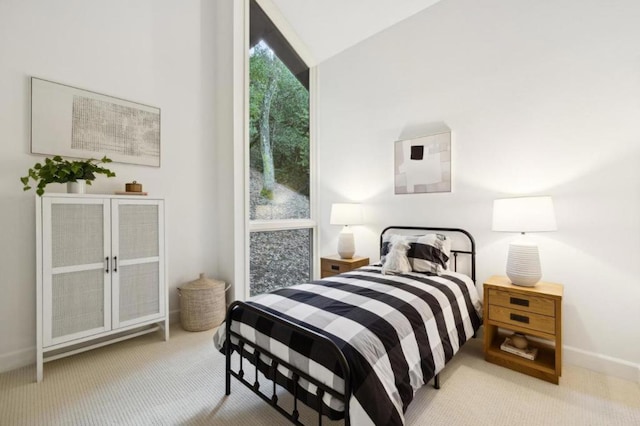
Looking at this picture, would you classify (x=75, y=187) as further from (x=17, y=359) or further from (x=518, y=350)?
(x=518, y=350)

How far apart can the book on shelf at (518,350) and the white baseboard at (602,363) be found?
265 mm

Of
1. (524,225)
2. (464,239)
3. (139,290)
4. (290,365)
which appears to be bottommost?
(290,365)

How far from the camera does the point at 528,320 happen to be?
2107 millimetres

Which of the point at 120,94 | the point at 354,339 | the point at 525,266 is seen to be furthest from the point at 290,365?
the point at 120,94

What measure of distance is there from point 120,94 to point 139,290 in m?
1.80

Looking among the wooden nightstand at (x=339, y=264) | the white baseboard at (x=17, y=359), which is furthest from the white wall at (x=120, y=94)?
the wooden nightstand at (x=339, y=264)

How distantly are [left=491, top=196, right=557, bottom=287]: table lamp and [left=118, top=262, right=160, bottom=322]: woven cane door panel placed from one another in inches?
114

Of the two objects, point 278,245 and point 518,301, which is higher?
point 278,245

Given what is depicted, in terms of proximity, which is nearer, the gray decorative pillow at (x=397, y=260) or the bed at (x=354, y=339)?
the bed at (x=354, y=339)

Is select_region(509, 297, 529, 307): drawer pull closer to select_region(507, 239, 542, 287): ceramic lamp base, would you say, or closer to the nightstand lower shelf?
select_region(507, 239, 542, 287): ceramic lamp base

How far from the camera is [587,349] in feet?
7.23

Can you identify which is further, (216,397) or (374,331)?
(216,397)

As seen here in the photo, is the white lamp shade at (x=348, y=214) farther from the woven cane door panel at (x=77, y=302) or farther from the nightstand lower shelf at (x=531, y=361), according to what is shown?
the woven cane door panel at (x=77, y=302)

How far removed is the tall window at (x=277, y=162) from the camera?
3.51 metres
